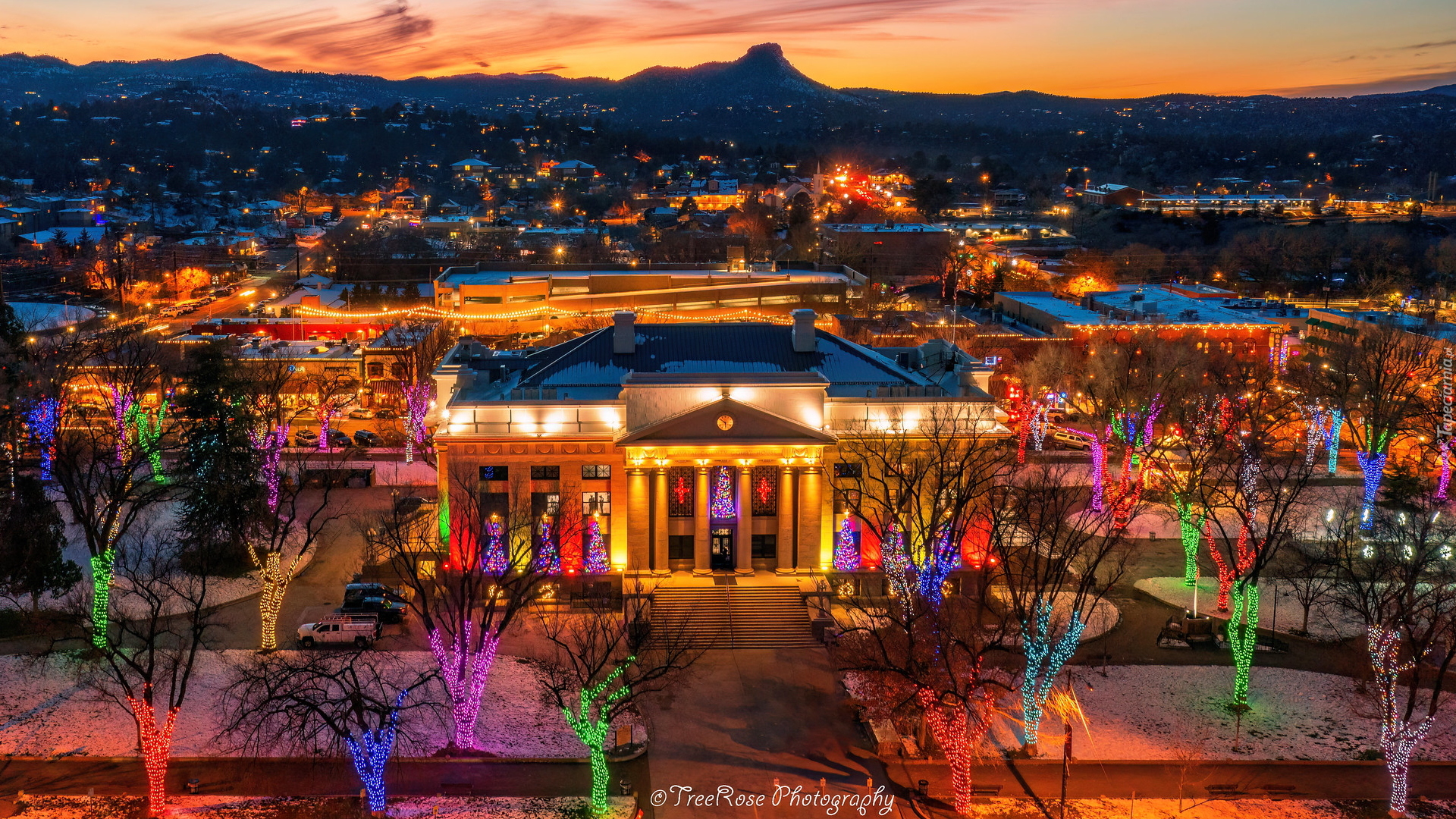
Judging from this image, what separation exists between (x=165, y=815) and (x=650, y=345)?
2246 cm

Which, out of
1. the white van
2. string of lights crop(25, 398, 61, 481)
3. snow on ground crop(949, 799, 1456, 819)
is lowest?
snow on ground crop(949, 799, 1456, 819)

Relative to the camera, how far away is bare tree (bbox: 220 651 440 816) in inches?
963

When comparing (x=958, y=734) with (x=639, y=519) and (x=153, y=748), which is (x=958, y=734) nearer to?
(x=639, y=519)

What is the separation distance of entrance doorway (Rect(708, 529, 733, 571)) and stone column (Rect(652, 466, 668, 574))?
1564 mm

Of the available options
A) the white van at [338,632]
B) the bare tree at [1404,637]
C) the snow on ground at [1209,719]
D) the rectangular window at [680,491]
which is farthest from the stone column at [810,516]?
the bare tree at [1404,637]

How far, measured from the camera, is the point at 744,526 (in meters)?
38.2

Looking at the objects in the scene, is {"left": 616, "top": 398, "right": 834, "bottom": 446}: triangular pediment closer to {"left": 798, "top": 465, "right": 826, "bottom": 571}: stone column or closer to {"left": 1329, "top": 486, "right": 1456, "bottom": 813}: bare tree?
{"left": 798, "top": 465, "right": 826, "bottom": 571}: stone column

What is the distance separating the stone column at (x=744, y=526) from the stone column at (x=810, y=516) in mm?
1611

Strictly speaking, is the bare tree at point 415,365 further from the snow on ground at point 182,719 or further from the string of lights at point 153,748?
the string of lights at point 153,748

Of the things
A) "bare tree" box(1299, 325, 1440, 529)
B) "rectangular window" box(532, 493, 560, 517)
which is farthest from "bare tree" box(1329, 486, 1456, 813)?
"rectangular window" box(532, 493, 560, 517)

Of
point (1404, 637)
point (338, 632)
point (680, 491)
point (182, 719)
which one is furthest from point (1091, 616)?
point (182, 719)

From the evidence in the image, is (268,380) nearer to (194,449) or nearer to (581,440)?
(194,449)

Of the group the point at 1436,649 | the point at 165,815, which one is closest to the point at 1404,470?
the point at 1436,649

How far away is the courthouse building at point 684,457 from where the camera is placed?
37.7 meters
